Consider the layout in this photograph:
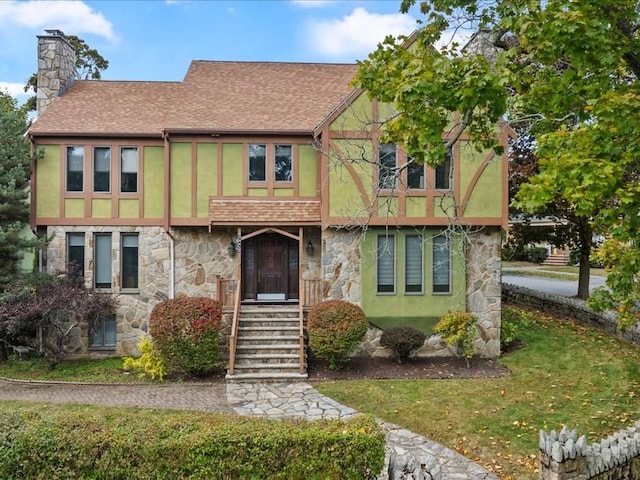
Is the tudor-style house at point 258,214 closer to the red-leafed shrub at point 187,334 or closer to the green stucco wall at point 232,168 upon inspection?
the green stucco wall at point 232,168

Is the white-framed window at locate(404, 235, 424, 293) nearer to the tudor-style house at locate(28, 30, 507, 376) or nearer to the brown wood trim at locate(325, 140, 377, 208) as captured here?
the tudor-style house at locate(28, 30, 507, 376)

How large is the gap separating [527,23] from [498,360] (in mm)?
9150

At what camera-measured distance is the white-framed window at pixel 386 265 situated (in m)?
12.7

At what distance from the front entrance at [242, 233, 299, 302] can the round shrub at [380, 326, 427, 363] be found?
141 inches

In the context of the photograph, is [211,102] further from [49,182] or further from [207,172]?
[49,182]

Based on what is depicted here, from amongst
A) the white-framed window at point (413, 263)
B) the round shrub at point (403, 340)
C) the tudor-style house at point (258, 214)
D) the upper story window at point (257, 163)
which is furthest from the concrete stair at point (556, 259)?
the upper story window at point (257, 163)

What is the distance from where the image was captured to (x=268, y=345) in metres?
12.0

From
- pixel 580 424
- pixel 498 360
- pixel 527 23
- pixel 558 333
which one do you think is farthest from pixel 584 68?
pixel 558 333

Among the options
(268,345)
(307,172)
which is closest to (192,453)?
(268,345)

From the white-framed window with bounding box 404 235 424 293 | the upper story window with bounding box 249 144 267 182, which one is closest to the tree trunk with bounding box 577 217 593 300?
the white-framed window with bounding box 404 235 424 293

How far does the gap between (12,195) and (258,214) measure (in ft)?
22.7

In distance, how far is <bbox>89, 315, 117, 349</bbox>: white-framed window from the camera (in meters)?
13.2

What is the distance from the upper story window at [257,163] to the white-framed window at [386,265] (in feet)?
13.2

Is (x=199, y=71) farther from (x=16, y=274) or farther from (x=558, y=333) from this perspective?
(x=558, y=333)
